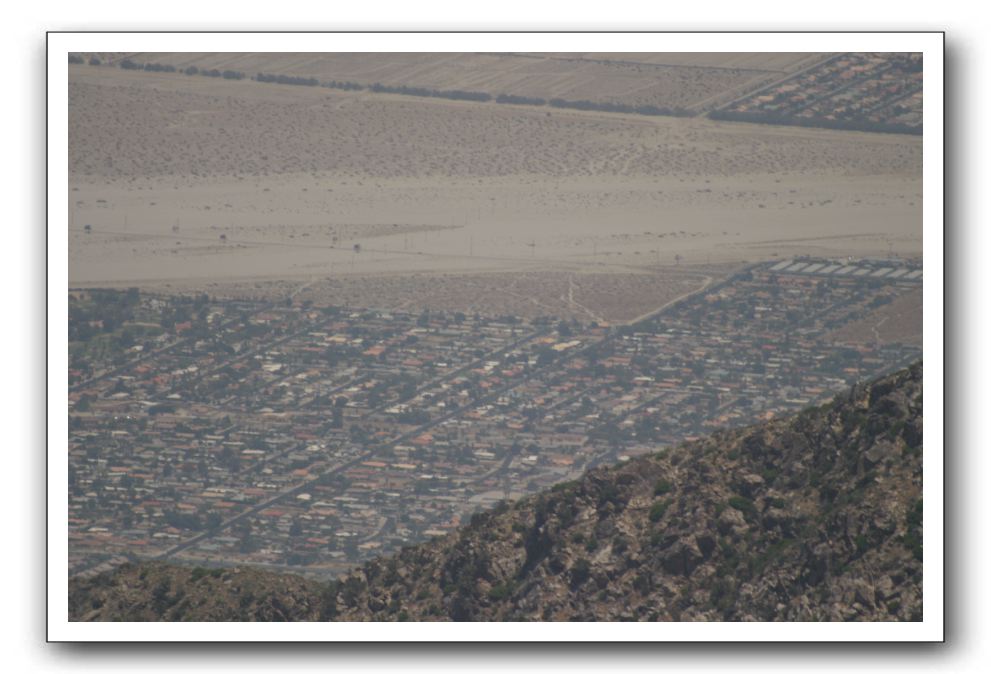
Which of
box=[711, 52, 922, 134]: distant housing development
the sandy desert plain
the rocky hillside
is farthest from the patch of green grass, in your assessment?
the sandy desert plain

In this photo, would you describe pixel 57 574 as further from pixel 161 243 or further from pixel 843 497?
pixel 161 243

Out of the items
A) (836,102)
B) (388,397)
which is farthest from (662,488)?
(836,102)

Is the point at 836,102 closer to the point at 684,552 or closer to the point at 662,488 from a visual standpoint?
the point at 662,488

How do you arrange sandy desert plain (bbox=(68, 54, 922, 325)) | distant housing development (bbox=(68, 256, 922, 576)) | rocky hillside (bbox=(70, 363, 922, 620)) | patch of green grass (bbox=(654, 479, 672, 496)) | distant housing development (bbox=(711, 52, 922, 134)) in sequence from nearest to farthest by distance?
rocky hillside (bbox=(70, 363, 922, 620)) < patch of green grass (bbox=(654, 479, 672, 496)) < distant housing development (bbox=(68, 256, 922, 576)) < distant housing development (bbox=(711, 52, 922, 134)) < sandy desert plain (bbox=(68, 54, 922, 325))

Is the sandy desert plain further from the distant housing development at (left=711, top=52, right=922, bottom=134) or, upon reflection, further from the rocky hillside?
the rocky hillside

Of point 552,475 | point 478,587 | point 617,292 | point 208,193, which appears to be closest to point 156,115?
point 208,193

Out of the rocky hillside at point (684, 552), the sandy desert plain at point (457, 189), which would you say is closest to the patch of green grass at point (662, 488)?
the rocky hillside at point (684, 552)

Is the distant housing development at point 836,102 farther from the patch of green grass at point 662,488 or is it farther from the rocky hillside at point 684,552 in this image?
the patch of green grass at point 662,488
